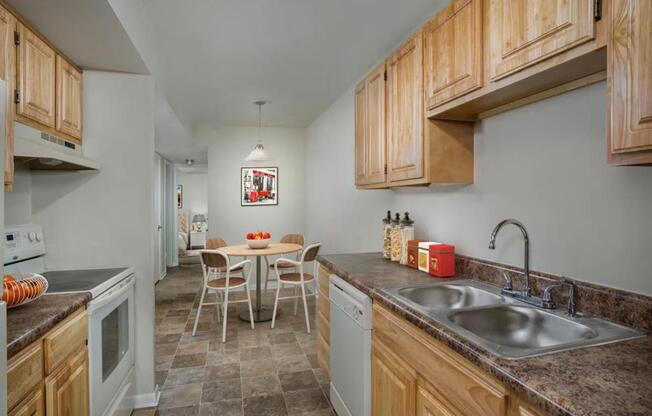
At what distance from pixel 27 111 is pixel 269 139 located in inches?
155

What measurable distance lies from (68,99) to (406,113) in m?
1.99

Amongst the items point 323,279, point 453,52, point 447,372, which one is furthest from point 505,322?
point 323,279

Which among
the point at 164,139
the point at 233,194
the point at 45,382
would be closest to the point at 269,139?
the point at 233,194

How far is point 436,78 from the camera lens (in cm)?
183

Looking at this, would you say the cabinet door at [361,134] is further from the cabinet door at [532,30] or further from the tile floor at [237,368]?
the tile floor at [237,368]

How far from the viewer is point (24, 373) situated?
1.25 m

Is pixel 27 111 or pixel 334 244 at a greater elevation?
pixel 27 111

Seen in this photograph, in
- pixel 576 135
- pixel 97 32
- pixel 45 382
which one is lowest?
pixel 45 382

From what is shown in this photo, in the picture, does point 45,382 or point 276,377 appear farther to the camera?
point 276,377

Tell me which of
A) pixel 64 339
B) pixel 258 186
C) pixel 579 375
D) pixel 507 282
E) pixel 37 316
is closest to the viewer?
pixel 579 375

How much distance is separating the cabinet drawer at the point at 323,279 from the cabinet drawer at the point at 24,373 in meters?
1.56

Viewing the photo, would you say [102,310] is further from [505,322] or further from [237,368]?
[505,322]

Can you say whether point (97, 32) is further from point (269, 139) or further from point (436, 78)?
point (269, 139)

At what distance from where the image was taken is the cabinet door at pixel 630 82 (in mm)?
891
